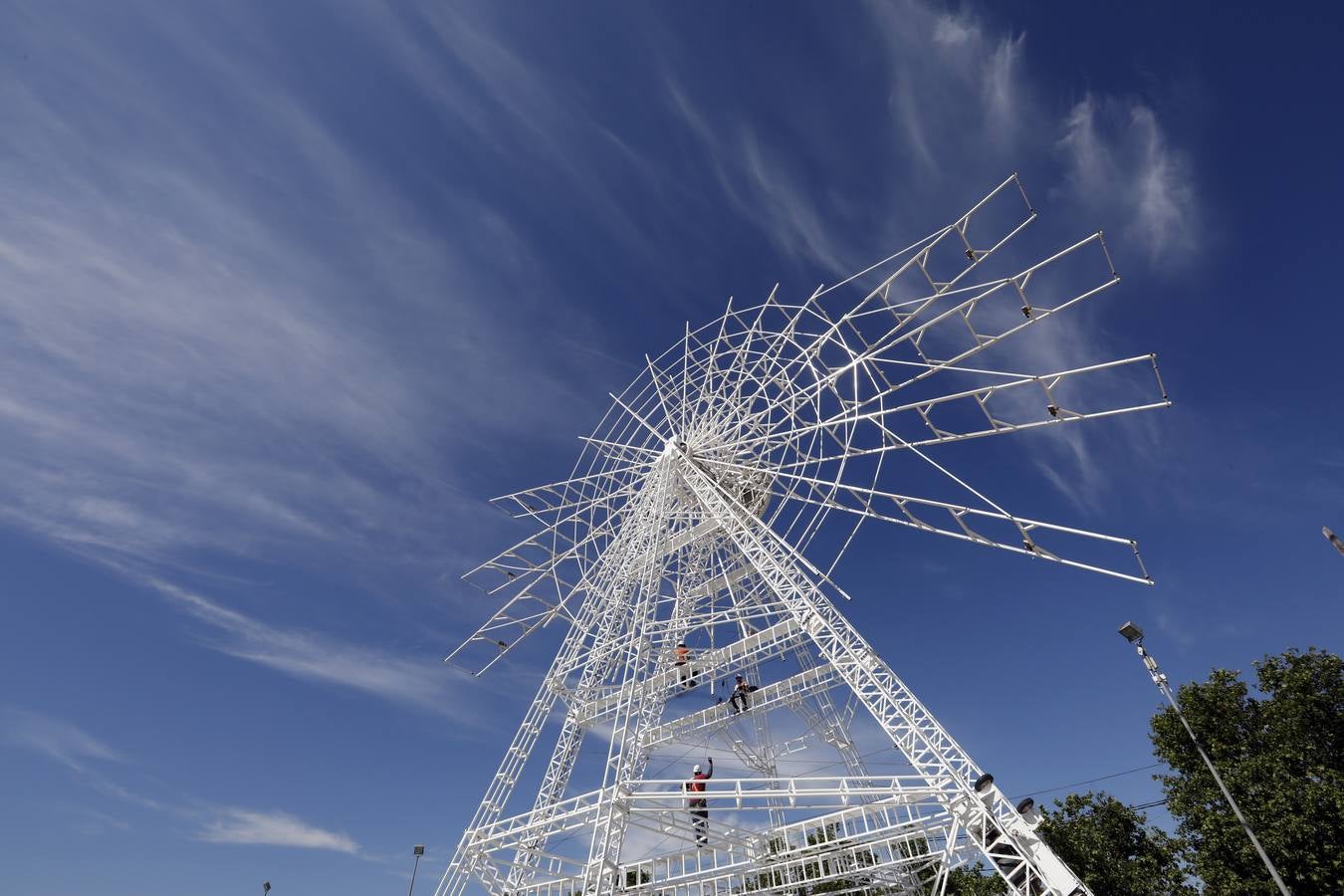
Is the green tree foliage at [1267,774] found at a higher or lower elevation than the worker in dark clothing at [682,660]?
lower

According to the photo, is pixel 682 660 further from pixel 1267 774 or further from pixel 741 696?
pixel 1267 774

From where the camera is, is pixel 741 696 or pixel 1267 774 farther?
pixel 741 696

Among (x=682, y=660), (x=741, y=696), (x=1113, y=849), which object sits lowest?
(x=1113, y=849)

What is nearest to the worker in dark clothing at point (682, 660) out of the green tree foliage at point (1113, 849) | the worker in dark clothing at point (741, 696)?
the worker in dark clothing at point (741, 696)

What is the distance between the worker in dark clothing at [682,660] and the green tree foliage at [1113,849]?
46.8ft

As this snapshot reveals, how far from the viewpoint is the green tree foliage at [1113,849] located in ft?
80.8

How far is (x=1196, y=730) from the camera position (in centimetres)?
2694

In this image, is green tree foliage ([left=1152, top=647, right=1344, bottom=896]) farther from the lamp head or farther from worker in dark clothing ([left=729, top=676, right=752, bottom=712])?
worker in dark clothing ([left=729, top=676, right=752, bottom=712])

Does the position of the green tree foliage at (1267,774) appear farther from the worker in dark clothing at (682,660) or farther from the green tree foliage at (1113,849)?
the worker in dark clothing at (682,660)

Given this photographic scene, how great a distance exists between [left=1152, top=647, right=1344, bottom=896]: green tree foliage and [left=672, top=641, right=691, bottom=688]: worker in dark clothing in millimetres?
19177

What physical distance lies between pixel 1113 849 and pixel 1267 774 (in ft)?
21.8

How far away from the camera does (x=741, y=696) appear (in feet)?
90.0

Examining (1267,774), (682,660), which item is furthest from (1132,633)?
(682,660)

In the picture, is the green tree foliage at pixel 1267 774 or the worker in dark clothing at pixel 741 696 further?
the worker in dark clothing at pixel 741 696
